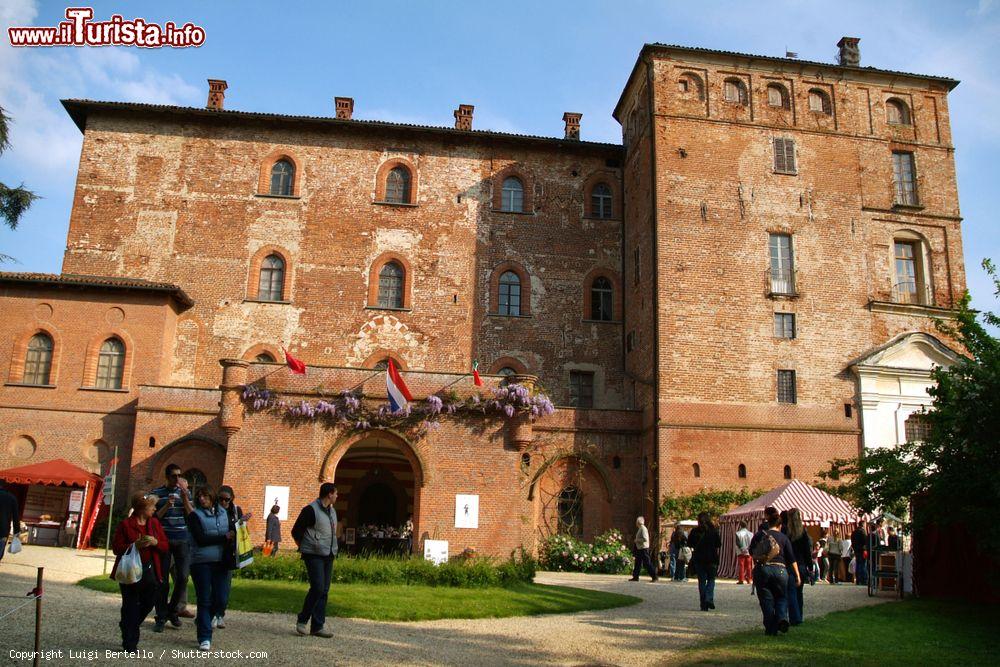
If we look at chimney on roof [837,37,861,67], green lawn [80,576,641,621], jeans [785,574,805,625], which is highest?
chimney on roof [837,37,861,67]

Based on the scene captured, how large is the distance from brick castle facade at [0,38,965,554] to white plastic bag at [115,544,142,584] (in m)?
17.4

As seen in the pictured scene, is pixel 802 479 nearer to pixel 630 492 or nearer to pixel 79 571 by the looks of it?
pixel 630 492

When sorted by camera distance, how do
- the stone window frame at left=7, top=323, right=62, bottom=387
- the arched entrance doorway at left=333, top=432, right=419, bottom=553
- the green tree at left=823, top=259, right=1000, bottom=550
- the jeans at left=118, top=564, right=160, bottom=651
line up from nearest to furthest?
the jeans at left=118, top=564, right=160, bottom=651, the green tree at left=823, top=259, right=1000, bottom=550, the arched entrance doorway at left=333, top=432, right=419, bottom=553, the stone window frame at left=7, top=323, right=62, bottom=387

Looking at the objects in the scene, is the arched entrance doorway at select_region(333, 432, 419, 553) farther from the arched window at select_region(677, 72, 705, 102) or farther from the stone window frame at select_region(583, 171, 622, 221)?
the arched window at select_region(677, 72, 705, 102)

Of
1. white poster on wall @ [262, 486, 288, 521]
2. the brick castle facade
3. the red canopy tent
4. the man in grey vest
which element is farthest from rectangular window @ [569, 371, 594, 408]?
the man in grey vest

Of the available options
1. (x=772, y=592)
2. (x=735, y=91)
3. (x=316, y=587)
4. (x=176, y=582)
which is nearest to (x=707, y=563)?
(x=772, y=592)

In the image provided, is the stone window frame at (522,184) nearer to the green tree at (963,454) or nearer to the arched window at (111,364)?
the arched window at (111,364)

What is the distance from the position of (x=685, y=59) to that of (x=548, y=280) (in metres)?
8.89

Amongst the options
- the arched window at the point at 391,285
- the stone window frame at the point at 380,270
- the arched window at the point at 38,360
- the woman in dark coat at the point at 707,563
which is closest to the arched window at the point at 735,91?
the stone window frame at the point at 380,270

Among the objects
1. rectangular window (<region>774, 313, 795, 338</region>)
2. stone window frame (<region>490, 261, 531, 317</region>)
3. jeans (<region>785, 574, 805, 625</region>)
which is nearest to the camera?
jeans (<region>785, 574, 805, 625</region>)

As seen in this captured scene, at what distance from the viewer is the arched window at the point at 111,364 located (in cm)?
2755

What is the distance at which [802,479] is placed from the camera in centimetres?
2691

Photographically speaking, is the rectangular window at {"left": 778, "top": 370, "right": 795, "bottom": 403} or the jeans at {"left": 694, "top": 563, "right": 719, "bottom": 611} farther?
the rectangular window at {"left": 778, "top": 370, "right": 795, "bottom": 403}

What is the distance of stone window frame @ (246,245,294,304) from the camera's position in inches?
1179
